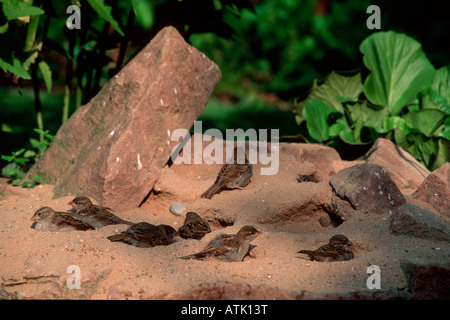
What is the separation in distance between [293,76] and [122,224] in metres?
8.95

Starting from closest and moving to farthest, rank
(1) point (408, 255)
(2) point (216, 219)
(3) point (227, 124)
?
(1) point (408, 255), (2) point (216, 219), (3) point (227, 124)

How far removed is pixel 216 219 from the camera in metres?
5.64

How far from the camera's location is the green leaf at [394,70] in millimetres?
7898

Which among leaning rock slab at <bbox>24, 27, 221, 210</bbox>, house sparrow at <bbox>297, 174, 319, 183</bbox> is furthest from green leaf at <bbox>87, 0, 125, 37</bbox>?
house sparrow at <bbox>297, 174, 319, 183</bbox>

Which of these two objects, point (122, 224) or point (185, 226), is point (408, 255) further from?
point (122, 224)

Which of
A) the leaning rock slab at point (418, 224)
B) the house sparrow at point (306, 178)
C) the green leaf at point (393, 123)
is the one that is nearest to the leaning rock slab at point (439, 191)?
the leaning rock slab at point (418, 224)

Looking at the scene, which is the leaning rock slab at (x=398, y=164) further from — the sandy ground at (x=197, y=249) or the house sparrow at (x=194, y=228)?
the house sparrow at (x=194, y=228)

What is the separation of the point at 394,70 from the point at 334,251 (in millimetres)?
4322

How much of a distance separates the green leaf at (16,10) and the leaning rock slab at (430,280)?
13.8 ft

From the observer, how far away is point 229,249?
448 cm

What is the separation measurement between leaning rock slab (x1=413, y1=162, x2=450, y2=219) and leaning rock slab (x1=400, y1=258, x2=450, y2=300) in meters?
1.72

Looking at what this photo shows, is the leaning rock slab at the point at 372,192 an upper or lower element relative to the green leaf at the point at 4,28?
lower

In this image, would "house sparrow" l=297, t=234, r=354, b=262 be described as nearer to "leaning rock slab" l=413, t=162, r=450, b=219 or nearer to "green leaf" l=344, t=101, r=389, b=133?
"leaning rock slab" l=413, t=162, r=450, b=219
